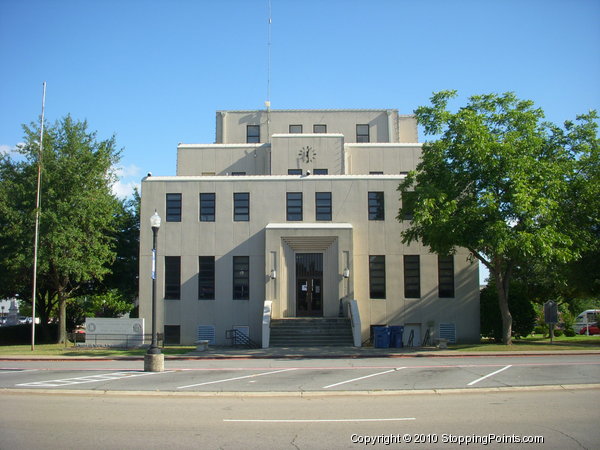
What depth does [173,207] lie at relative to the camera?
104ft

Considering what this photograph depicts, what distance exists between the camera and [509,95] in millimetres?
25188

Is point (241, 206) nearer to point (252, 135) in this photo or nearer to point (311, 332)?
point (311, 332)

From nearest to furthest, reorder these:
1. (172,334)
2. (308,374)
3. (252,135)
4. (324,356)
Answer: (308,374) → (324,356) → (172,334) → (252,135)

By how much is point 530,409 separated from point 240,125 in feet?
103

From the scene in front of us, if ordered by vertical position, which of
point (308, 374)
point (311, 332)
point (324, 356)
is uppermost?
point (311, 332)

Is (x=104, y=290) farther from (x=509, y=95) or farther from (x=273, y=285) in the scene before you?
(x=509, y=95)

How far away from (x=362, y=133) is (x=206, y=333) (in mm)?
18005

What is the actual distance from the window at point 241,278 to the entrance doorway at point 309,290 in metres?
2.85

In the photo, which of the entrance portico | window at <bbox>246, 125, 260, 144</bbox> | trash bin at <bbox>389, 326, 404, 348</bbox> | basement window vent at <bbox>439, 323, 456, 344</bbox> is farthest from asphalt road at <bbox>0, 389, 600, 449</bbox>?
window at <bbox>246, 125, 260, 144</bbox>

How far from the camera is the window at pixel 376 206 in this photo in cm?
3145

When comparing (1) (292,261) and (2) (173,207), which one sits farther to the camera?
(2) (173,207)

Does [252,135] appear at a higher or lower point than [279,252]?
higher

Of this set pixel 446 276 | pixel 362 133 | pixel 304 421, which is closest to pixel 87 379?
pixel 304 421

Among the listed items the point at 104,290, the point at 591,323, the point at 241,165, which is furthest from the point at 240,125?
the point at 591,323
